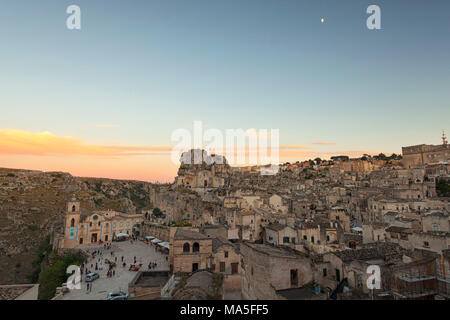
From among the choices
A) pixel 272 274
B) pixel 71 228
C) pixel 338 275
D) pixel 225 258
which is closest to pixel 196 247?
pixel 225 258

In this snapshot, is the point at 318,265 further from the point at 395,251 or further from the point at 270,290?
the point at 395,251

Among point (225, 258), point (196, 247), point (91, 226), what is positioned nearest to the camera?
point (225, 258)

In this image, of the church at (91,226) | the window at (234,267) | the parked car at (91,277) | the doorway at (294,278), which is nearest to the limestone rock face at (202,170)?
the church at (91,226)

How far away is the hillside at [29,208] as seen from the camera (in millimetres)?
50906

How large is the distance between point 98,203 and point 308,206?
60969mm

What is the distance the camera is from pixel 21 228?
58.2 meters

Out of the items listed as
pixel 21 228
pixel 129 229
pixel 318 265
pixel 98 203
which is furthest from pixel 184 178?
pixel 318 265

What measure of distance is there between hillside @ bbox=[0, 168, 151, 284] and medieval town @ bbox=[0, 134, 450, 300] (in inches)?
434

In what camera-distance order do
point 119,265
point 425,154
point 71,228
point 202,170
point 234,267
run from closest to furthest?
point 234,267 → point 119,265 → point 71,228 → point 425,154 → point 202,170

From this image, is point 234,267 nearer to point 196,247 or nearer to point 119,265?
point 196,247

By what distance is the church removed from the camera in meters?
43.4

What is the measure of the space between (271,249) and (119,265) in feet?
66.5

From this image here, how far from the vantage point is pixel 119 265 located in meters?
31.3

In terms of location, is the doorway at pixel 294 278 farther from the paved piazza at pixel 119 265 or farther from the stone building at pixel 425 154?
the stone building at pixel 425 154
